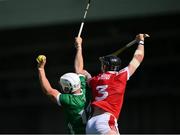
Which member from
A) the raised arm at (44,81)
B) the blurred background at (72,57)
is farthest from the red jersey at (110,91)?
the blurred background at (72,57)

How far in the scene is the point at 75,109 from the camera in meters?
8.57

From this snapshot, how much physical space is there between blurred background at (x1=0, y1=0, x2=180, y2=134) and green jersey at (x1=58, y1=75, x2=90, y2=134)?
639 centimetres

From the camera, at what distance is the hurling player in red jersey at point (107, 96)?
854 centimetres

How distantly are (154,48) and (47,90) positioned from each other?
10314mm

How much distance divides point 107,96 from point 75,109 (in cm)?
44

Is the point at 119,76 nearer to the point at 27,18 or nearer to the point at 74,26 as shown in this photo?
the point at 27,18

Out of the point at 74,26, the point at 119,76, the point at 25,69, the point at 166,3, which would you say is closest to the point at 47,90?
the point at 119,76

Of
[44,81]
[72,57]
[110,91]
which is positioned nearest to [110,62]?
[110,91]

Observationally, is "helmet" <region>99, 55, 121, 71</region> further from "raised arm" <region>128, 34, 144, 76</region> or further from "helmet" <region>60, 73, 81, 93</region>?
"helmet" <region>60, 73, 81, 93</region>

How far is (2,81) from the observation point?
20.5 metres

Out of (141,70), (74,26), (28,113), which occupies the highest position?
(74,26)

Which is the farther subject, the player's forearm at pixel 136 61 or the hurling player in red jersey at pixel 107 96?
the player's forearm at pixel 136 61

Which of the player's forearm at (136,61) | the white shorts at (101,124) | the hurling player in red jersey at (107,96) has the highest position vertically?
the player's forearm at (136,61)

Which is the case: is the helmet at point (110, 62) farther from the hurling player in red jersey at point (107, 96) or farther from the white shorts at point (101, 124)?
the white shorts at point (101, 124)
